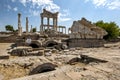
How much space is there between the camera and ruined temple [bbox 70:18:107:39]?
59.5 feet

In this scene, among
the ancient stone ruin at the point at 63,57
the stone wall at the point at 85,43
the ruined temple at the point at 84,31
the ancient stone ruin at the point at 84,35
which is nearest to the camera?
the ancient stone ruin at the point at 63,57

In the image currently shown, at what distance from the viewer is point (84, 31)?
18.4 meters

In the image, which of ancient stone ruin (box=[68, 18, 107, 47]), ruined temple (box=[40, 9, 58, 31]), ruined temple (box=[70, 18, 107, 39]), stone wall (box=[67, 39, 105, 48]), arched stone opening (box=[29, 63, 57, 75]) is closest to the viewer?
arched stone opening (box=[29, 63, 57, 75])

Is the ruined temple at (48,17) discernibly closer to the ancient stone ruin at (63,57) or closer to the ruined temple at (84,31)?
the ancient stone ruin at (63,57)

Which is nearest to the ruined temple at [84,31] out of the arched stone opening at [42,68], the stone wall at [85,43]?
the stone wall at [85,43]

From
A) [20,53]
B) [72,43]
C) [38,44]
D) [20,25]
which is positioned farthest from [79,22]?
[20,25]

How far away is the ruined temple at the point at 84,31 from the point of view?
1814 centimetres

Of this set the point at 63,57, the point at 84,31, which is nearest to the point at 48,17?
the point at 84,31

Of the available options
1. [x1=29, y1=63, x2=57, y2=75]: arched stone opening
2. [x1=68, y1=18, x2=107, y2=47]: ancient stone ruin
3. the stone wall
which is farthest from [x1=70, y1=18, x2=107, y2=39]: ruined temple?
[x1=29, y1=63, x2=57, y2=75]: arched stone opening

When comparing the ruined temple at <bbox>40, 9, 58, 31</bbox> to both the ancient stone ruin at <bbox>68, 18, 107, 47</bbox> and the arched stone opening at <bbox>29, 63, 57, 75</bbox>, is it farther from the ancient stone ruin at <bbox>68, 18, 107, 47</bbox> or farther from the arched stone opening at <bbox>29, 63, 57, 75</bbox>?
the arched stone opening at <bbox>29, 63, 57, 75</bbox>

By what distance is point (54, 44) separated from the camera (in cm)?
1642

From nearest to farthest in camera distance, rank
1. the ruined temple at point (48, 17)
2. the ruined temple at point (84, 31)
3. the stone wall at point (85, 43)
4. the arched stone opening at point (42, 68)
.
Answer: the arched stone opening at point (42, 68) → the stone wall at point (85, 43) → the ruined temple at point (84, 31) → the ruined temple at point (48, 17)

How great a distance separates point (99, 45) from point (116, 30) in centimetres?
2163

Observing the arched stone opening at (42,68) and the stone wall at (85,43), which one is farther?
the stone wall at (85,43)
